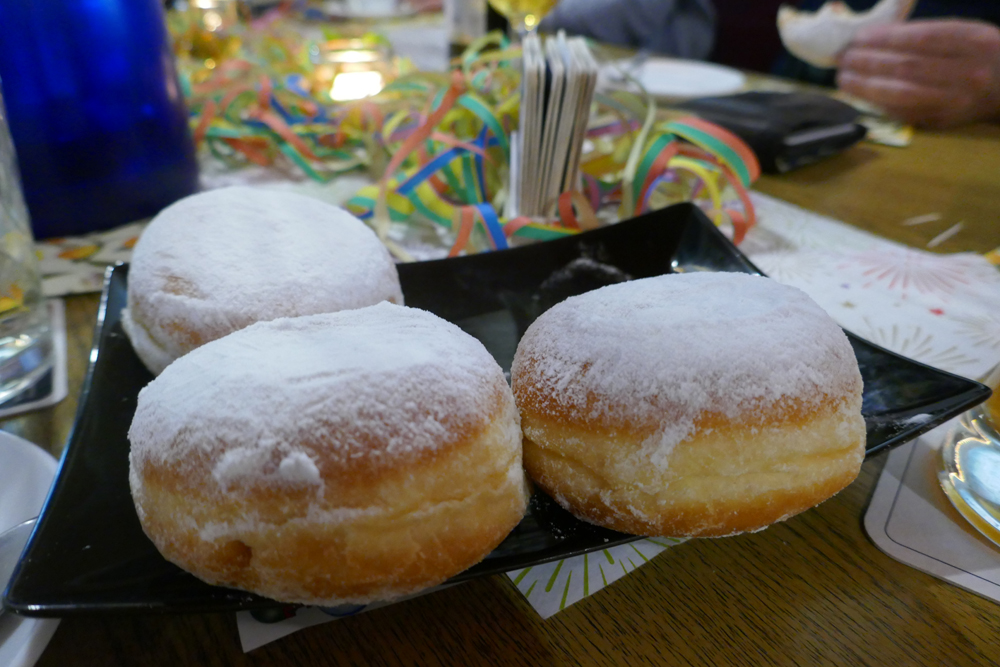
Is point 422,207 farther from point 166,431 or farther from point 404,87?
point 166,431

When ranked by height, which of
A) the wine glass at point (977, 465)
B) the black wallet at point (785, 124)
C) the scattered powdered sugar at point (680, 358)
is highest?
the scattered powdered sugar at point (680, 358)

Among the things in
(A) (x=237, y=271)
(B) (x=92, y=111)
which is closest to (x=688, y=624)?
(A) (x=237, y=271)

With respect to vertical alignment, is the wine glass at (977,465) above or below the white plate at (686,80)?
below

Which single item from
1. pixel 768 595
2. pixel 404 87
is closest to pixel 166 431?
pixel 768 595

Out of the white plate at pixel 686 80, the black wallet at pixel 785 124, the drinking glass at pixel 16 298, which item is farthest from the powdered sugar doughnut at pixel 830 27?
the drinking glass at pixel 16 298

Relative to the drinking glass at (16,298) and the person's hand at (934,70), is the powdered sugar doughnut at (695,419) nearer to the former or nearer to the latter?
the drinking glass at (16,298)

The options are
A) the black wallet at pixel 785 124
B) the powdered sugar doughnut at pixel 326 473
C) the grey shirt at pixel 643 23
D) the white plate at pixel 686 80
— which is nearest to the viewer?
the powdered sugar doughnut at pixel 326 473
